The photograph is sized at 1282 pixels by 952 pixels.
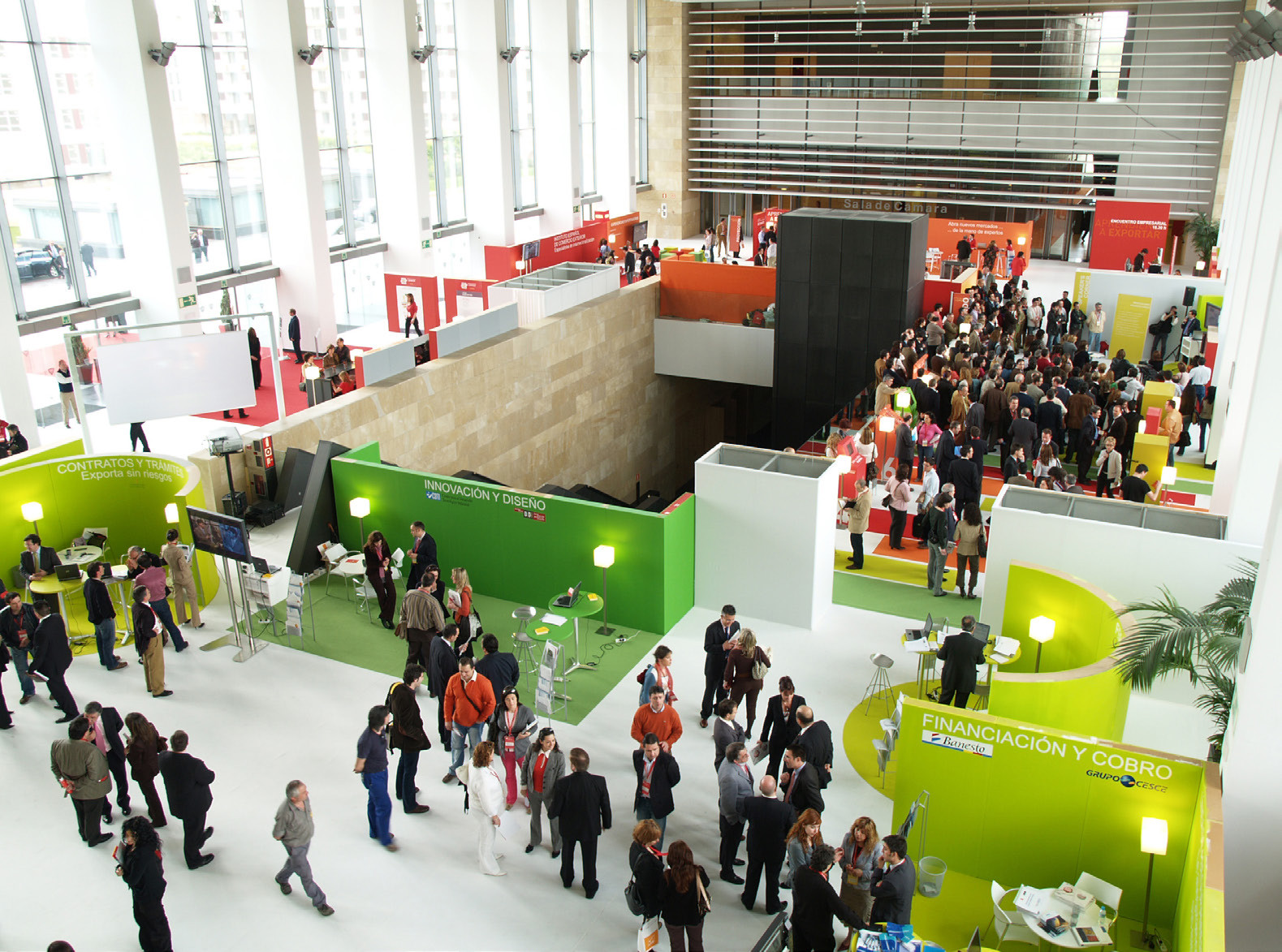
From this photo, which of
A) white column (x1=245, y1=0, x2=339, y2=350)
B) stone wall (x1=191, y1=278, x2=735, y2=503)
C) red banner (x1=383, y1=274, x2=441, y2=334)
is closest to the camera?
stone wall (x1=191, y1=278, x2=735, y2=503)

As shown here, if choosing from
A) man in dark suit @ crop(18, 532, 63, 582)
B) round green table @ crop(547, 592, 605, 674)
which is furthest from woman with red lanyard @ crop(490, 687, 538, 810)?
man in dark suit @ crop(18, 532, 63, 582)

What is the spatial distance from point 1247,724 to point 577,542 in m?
6.45

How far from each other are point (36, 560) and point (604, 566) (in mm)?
5939

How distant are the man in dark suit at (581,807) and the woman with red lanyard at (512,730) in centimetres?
79

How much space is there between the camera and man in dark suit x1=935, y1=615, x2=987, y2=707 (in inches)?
331

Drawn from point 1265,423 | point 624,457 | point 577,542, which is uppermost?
point 1265,423

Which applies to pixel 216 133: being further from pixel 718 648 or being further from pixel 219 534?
pixel 718 648

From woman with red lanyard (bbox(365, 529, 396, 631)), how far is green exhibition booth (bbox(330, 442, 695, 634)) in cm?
107

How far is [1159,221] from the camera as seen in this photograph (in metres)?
26.1

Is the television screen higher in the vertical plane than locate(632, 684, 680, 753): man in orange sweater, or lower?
higher

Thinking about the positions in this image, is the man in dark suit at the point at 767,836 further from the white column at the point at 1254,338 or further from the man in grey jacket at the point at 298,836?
the white column at the point at 1254,338

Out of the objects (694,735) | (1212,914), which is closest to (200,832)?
(694,735)

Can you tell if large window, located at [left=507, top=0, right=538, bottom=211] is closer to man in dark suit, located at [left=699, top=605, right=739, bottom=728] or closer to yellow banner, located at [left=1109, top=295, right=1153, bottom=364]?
yellow banner, located at [left=1109, top=295, right=1153, bottom=364]

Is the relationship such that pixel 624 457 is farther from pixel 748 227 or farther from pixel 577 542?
pixel 748 227
